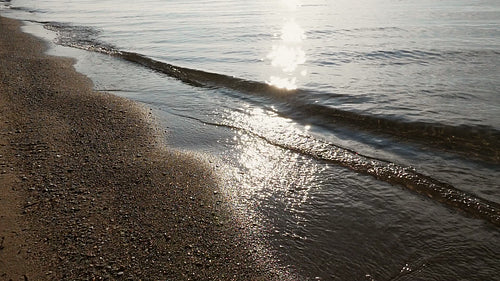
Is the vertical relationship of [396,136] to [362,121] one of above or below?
below

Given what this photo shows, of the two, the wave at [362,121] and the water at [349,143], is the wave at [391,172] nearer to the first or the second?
the water at [349,143]

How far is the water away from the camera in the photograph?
3.03 meters

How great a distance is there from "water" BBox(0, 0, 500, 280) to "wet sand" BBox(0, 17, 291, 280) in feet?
1.30

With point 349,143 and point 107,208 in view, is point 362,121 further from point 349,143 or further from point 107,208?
point 107,208

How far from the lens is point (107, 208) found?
3.51 metres

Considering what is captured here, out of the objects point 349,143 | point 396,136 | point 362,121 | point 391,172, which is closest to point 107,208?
point 391,172

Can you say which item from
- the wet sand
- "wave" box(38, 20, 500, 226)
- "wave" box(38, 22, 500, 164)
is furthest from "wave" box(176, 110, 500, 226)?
the wet sand

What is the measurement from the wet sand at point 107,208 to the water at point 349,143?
397mm

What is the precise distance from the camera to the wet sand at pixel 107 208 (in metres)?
2.74

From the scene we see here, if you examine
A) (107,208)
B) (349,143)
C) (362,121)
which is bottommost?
Result: (107,208)

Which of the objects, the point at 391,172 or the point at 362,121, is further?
the point at 362,121

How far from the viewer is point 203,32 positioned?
19.8 meters

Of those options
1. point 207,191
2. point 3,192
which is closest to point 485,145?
point 207,191

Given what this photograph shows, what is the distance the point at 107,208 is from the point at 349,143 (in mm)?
3909
